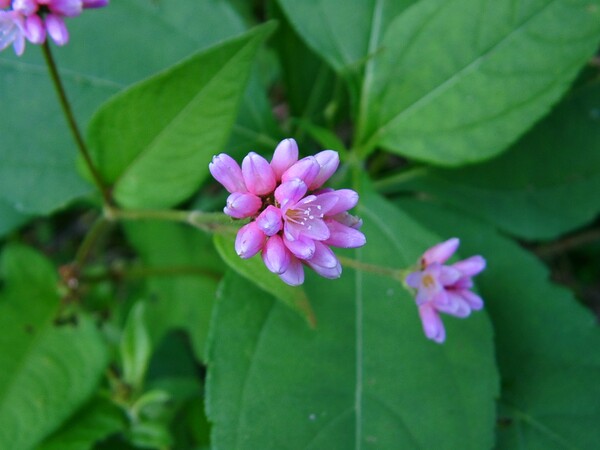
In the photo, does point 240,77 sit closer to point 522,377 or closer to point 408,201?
point 408,201

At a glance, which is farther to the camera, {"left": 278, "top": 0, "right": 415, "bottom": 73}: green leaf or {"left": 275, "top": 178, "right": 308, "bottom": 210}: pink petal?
{"left": 278, "top": 0, "right": 415, "bottom": 73}: green leaf

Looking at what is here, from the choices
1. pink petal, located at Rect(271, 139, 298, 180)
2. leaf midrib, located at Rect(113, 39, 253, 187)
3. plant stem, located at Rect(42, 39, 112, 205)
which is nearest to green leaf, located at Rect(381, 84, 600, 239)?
leaf midrib, located at Rect(113, 39, 253, 187)

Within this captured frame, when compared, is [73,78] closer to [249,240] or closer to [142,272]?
[142,272]

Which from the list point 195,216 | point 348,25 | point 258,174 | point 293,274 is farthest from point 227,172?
point 348,25

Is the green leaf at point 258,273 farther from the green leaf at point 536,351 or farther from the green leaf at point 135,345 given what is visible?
the green leaf at point 536,351

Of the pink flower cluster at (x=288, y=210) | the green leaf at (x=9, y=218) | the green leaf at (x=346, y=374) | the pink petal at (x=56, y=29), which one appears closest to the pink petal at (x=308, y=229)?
the pink flower cluster at (x=288, y=210)

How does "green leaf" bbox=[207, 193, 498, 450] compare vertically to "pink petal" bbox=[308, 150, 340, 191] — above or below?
below

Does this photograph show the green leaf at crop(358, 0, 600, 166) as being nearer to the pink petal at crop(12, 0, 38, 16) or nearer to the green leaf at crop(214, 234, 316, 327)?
the green leaf at crop(214, 234, 316, 327)
